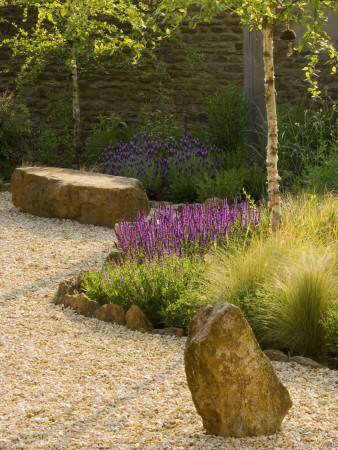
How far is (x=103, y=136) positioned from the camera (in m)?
9.34

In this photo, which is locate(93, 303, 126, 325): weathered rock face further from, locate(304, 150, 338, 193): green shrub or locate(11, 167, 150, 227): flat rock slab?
locate(304, 150, 338, 193): green shrub

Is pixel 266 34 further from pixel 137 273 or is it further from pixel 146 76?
pixel 146 76

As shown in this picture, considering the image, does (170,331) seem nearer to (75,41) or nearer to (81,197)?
(81,197)

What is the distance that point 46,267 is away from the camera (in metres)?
5.26

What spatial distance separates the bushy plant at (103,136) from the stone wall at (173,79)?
2.03ft

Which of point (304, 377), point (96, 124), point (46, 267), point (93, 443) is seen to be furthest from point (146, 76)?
point (93, 443)

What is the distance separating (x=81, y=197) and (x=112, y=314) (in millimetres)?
2693

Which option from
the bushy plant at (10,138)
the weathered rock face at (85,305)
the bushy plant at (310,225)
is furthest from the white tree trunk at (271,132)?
the bushy plant at (10,138)

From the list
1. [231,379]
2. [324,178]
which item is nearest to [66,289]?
[231,379]

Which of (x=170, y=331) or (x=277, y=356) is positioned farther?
(x=170, y=331)

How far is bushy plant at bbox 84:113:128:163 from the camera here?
30.4 ft

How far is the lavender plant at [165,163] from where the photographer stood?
7.93 metres

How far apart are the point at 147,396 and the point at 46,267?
2.42 meters

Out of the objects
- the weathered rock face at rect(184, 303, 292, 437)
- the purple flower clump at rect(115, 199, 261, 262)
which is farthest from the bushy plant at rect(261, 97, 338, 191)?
the weathered rock face at rect(184, 303, 292, 437)
